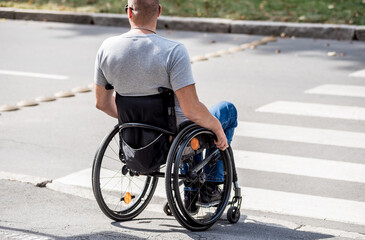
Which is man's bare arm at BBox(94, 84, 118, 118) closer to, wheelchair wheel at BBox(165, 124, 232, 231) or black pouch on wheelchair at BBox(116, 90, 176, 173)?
black pouch on wheelchair at BBox(116, 90, 176, 173)

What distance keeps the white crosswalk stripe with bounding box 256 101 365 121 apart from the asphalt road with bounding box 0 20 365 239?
1cm

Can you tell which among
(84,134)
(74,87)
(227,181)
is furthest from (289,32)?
(227,181)

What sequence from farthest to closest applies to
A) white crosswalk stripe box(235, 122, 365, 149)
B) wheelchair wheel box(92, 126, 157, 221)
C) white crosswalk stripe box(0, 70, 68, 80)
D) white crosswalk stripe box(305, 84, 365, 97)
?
white crosswalk stripe box(0, 70, 68, 80) < white crosswalk stripe box(305, 84, 365, 97) < white crosswalk stripe box(235, 122, 365, 149) < wheelchair wheel box(92, 126, 157, 221)

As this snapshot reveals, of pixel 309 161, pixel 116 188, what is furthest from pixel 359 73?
pixel 116 188

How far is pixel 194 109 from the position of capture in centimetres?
425

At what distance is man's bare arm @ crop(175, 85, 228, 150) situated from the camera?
165 inches

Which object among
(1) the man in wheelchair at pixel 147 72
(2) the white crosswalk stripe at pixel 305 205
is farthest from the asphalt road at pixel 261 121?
(1) the man in wheelchair at pixel 147 72

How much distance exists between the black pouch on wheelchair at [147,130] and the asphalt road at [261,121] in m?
0.66

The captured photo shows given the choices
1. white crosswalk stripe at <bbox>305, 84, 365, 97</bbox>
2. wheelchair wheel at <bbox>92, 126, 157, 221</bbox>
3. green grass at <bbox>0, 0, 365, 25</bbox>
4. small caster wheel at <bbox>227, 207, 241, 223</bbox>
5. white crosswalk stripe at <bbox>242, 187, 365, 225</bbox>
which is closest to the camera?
wheelchair wheel at <bbox>92, 126, 157, 221</bbox>

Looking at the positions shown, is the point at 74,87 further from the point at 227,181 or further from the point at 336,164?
the point at 227,181

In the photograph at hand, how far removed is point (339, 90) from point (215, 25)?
4.71m

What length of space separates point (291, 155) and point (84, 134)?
6.99 ft

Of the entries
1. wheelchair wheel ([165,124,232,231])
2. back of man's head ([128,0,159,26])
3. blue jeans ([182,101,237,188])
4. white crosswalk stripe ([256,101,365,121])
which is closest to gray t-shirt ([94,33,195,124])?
back of man's head ([128,0,159,26])

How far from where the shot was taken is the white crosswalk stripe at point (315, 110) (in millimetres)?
7680
